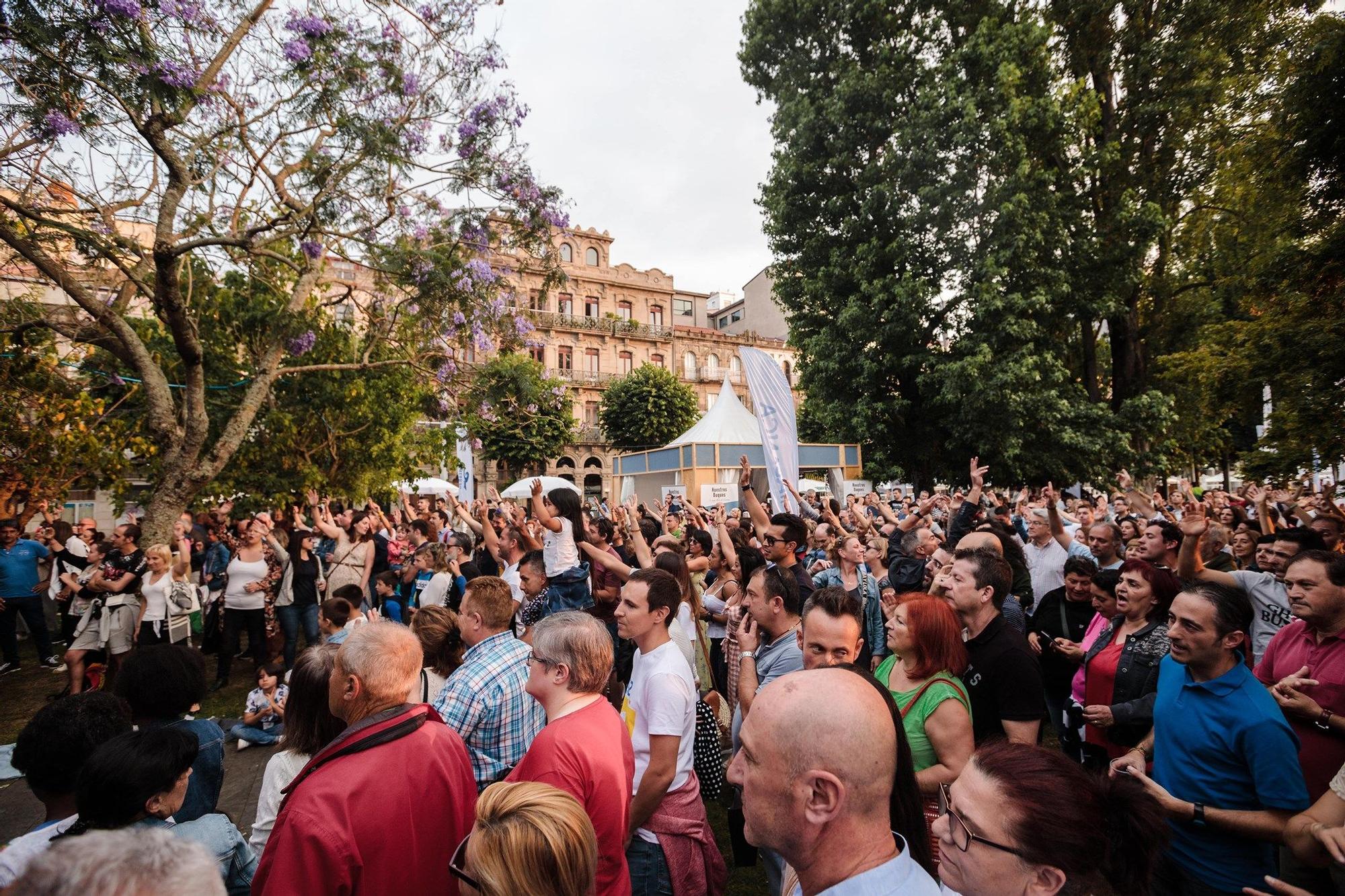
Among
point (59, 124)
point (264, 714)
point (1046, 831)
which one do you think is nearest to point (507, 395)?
point (264, 714)

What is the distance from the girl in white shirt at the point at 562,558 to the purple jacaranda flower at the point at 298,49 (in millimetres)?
5538

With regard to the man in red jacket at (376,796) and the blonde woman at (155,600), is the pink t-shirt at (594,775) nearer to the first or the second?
the man in red jacket at (376,796)

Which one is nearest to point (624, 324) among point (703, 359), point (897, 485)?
point (703, 359)

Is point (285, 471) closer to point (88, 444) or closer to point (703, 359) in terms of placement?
point (88, 444)

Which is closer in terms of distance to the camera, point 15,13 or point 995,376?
point 15,13

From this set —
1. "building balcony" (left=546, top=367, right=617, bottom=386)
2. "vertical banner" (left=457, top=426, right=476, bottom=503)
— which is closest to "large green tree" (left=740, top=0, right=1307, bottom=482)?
"vertical banner" (left=457, top=426, right=476, bottom=503)

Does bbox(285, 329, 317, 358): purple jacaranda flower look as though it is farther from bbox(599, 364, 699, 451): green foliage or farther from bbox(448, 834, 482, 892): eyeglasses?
bbox(599, 364, 699, 451): green foliage

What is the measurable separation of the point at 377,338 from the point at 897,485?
1507 centimetres

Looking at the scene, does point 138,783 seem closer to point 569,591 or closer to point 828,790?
point 828,790

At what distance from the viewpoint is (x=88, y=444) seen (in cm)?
1055

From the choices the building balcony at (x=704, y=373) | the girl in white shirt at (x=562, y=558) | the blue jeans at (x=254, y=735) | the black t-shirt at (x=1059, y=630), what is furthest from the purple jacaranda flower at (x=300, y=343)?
the building balcony at (x=704, y=373)

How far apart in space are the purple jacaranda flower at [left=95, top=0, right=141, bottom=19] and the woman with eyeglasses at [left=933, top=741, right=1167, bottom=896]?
26.1ft

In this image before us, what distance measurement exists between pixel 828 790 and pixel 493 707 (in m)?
1.91

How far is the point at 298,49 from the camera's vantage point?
7488 mm
